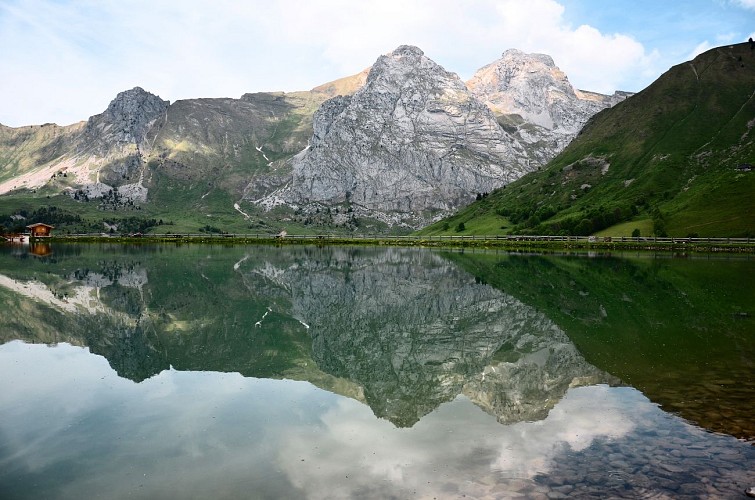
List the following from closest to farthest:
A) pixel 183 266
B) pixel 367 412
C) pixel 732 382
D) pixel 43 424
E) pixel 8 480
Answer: pixel 8 480 < pixel 43 424 < pixel 367 412 < pixel 732 382 < pixel 183 266

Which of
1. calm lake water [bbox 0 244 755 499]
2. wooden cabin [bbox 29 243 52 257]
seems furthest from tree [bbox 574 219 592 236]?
wooden cabin [bbox 29 243 52 257]

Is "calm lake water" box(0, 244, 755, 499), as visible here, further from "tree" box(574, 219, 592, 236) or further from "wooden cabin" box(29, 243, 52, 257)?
"tree" box(574, 219, 592, 236)

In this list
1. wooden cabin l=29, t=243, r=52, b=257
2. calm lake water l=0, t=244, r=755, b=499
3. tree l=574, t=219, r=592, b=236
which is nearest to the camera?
calm lake water l=0, t=244, r=755, b=499

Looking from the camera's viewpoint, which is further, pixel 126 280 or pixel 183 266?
pixel 183 266

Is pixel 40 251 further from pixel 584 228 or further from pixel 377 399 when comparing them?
pixel 584 228

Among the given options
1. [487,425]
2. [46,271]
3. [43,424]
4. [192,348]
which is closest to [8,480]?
[43,424]

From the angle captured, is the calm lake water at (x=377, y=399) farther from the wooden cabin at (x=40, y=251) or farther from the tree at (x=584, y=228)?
the tree at (x=584, y=228)

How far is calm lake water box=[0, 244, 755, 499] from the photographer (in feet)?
46.6

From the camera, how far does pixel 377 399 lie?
21.9m

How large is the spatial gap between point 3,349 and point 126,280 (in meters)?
37.7

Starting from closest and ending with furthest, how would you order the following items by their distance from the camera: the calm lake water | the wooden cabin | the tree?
the calm lake water < the wooden cabin < the tree

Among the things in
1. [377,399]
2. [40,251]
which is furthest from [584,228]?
[377,399]

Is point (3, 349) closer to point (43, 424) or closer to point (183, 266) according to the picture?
point (43, 424)

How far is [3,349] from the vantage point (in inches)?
1183
